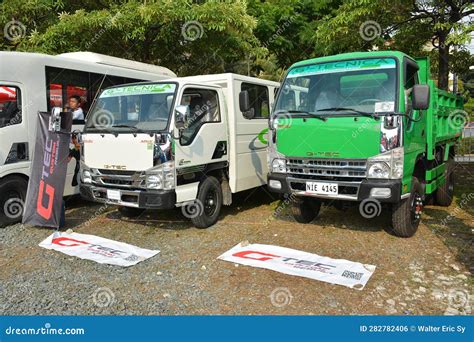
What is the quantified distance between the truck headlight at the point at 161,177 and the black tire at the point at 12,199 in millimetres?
2618

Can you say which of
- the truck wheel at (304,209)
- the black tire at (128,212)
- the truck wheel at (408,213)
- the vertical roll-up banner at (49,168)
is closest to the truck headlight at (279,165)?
the truck wheel at (304,209)

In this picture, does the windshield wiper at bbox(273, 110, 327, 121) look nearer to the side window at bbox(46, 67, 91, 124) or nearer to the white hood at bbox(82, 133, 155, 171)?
the white hood at bbox(82, 133, 155, 171)

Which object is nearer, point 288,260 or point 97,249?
point 288,260

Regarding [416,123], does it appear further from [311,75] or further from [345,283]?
[345,283]

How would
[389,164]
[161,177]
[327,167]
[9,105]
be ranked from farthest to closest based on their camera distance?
[9,105], [161,177], [327,167], [389,164]

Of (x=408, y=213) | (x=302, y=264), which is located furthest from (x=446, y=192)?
(x=302, y=264)

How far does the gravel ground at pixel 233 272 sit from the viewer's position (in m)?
3.89

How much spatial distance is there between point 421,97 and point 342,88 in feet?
3.27

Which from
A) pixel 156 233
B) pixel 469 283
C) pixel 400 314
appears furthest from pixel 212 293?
pixel 469 283

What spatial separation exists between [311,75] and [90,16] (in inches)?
277

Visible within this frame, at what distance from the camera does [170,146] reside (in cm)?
555

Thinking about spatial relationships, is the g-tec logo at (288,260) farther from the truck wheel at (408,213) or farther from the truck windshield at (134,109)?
the truck windshield at (134,109)

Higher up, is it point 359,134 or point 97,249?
point 359,134

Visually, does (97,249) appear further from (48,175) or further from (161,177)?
(48,175)
